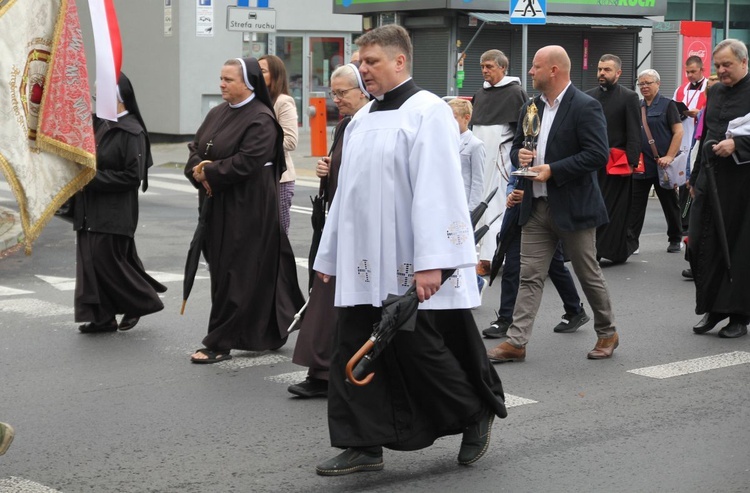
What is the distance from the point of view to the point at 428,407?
5.15 meters

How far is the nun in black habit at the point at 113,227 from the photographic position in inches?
320

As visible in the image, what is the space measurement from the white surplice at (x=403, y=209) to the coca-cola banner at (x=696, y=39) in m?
21.1

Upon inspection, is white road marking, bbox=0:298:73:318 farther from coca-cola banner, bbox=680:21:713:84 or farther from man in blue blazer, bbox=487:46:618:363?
coca-cola banner, bbox=680:21:713:84

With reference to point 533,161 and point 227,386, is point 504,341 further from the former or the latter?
point 227,386

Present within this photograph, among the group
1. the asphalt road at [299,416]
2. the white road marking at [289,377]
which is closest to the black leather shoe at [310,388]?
the asphalt road at [299,416]

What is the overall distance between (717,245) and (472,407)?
3836 millimetres

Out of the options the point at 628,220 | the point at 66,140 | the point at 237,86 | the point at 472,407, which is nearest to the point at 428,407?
the point at 472,407

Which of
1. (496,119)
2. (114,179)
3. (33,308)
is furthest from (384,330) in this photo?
(496,119)

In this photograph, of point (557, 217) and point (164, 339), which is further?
point (164, 339)

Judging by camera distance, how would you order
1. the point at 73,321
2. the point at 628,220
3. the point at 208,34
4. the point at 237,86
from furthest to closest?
the point at 208,34, the point at 628,220, the point at 73,321, the point at 237,86

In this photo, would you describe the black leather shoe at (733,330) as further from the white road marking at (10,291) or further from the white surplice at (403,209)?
the white road marking at (10,291)

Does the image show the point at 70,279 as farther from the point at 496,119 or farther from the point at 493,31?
the point at 493,31

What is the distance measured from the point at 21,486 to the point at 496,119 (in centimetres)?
638

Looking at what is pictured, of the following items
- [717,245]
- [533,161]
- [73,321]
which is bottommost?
[73,321]
